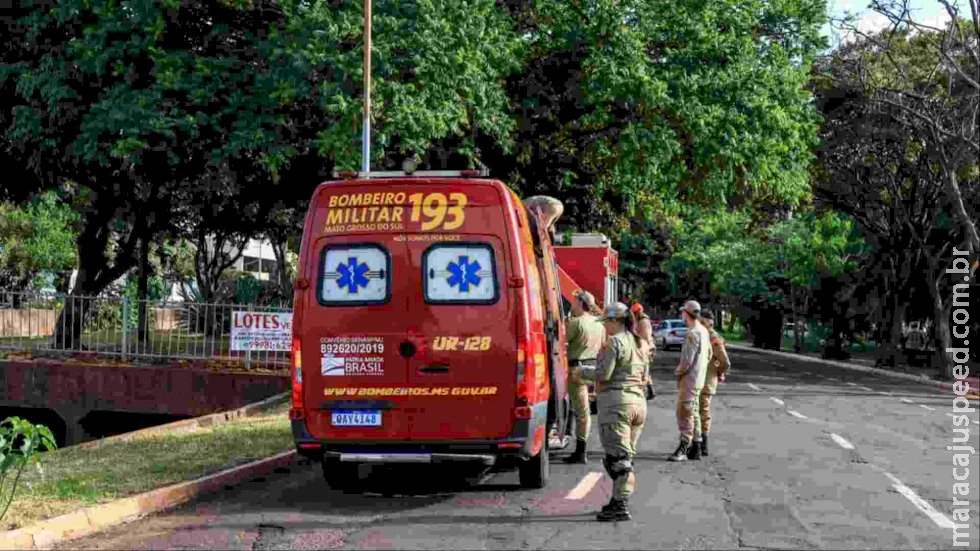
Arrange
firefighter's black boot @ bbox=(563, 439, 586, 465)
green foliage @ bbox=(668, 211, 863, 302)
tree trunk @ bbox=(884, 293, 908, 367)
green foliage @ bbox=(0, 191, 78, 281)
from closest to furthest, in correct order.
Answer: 1. firefighter's black boot @ bbox=(563, 439, 586, 465)
2. tree trunk @ bbox=(884, 293, 908, 367)
3. green foliage @ bbox=(0, 191, 78, 281)
4. green foliage @ bbox=(668, 211, 863, 302)

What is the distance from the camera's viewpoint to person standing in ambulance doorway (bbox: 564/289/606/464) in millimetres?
13359

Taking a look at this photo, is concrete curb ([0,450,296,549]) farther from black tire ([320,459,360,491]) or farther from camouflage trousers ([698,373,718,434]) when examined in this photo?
camouflage trousers ([698,373,718,434])

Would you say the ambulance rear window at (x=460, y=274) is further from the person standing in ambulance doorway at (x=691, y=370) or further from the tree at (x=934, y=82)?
the tree at (x=934, y=82)

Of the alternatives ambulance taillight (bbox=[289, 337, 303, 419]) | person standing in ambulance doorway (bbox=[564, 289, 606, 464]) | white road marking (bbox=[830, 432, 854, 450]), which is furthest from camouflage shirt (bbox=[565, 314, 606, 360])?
ambulance taillight (bbox=[289, 337, 303, 419])

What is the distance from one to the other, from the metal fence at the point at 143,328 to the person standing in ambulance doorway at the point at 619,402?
43.7 ft

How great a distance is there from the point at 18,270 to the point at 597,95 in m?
32.5

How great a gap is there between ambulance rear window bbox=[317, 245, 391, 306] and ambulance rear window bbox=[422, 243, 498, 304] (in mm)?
383

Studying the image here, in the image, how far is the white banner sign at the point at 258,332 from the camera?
2222 centimetres

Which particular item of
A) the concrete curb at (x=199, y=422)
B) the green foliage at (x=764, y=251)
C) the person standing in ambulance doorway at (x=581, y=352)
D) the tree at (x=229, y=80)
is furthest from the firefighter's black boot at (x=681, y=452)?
the green foliage at (x=764, y=251)

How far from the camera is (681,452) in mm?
13789

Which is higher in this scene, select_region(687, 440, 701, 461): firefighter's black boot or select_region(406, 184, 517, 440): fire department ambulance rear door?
select_region(406, 184, 517, 440): fire department ambulance rear door

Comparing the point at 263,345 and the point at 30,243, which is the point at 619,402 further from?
the point at 30,243

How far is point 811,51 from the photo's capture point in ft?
88.8

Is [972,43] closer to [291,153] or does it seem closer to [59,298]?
[291,153]
